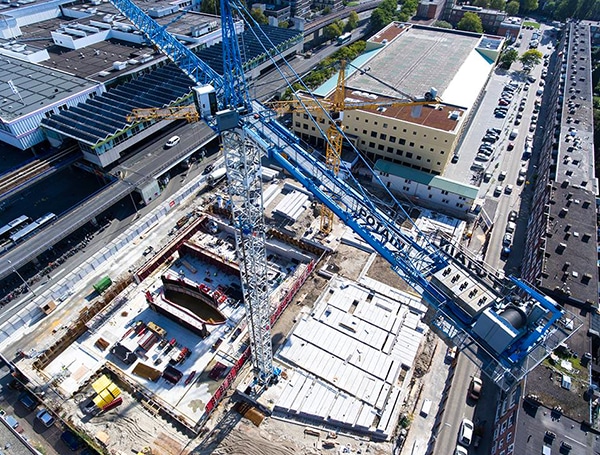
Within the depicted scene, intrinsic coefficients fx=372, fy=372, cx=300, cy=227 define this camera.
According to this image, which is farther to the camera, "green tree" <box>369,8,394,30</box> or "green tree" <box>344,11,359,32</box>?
"green tree" <box>344,11,359,32</box>

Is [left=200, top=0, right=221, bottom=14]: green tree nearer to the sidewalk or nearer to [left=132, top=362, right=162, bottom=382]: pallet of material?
[left=132, top=362, right=162, bottom=382]: pallet of material

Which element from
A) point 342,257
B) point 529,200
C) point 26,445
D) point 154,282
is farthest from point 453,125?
point 26,445

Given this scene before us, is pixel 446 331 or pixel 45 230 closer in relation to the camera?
pixel 446 331

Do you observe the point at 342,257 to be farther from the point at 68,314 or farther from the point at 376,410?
the point at 68,314

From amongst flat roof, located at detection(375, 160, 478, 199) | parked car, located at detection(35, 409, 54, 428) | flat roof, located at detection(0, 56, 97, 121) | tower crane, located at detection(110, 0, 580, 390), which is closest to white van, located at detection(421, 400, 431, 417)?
tower crane, located at detection(110, 0, 580, 390)

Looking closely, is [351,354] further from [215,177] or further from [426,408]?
[215,177]

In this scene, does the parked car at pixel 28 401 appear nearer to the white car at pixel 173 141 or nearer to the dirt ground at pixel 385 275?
the dirt ground at pixel 385 275
